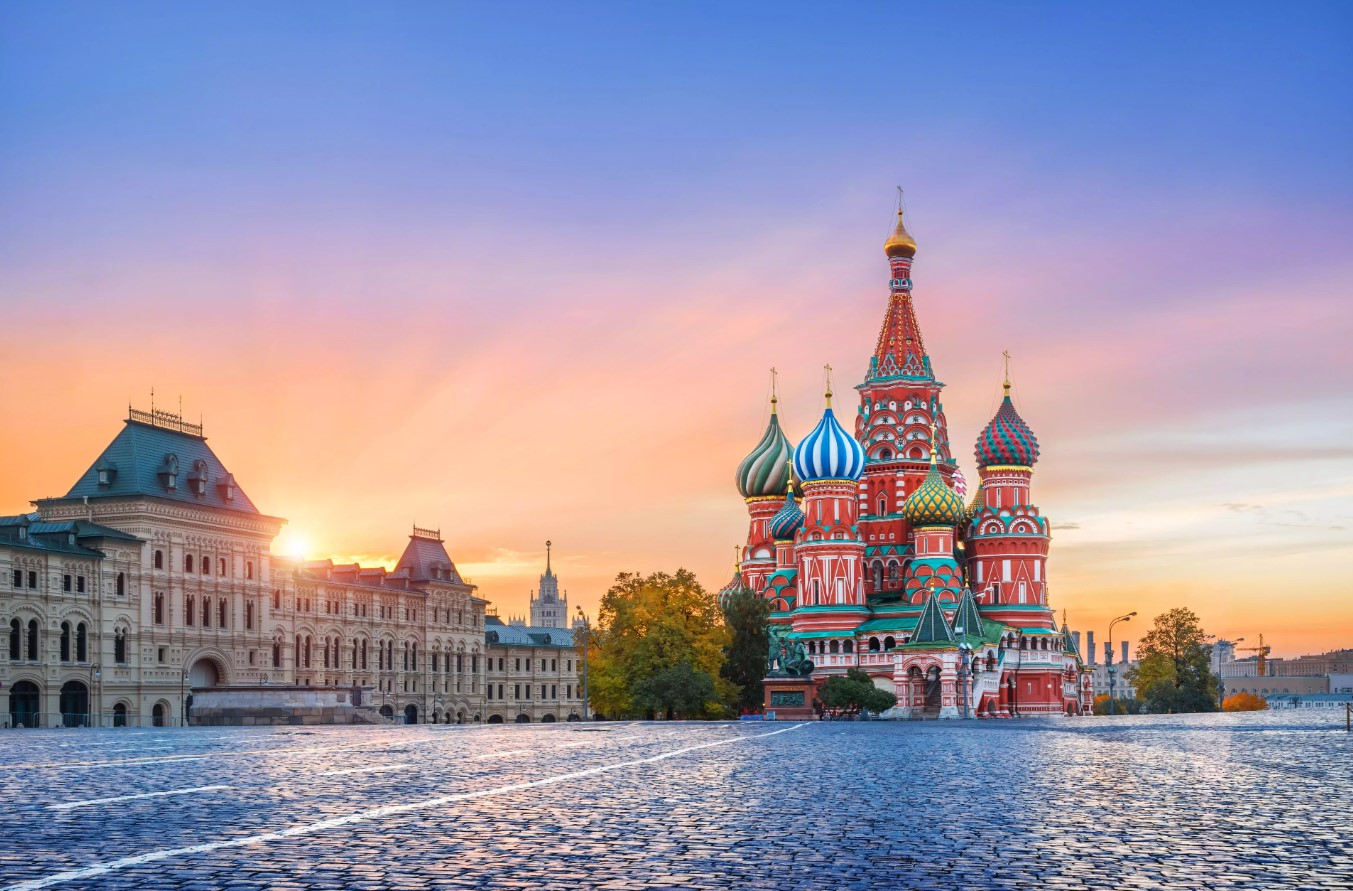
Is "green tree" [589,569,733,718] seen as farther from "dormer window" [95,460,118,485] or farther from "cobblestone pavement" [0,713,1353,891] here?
"cobblestone pavement" [0,713,1353,891]

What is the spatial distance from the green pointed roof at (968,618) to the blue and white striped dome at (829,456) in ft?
32.6

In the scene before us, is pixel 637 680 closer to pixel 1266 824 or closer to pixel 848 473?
pixel 848 473

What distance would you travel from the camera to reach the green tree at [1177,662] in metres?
98.1

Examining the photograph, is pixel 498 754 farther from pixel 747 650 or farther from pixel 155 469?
pixel 747 650

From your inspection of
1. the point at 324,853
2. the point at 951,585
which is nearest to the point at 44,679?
the point at 951,585

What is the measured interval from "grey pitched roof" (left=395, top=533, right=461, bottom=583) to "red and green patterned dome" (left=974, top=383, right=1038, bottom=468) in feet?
137

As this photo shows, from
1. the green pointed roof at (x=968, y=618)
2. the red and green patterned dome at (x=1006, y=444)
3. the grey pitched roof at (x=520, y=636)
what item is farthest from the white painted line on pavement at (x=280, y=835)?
the grey pitched roof at (x=520, y=636)

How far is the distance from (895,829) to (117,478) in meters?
73.4

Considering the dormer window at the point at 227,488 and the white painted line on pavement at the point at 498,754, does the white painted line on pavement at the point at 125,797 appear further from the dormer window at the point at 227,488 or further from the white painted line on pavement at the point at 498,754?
the dormer window at the point at 227,488

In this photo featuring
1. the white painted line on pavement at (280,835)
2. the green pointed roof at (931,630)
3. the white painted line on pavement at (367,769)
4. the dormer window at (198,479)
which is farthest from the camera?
the green pointed roof at (931,630)

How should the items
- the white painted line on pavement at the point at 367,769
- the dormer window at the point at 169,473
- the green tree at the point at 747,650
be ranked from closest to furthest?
the white painted line on pavement at the point at 367,769, the dormer window at the point at 169,473, the green tree at the point at 747,650

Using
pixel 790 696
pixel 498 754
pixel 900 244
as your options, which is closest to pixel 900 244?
pixel 900 244

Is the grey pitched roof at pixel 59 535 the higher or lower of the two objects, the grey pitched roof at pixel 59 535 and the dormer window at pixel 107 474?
the lower

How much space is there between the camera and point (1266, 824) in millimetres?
11727
